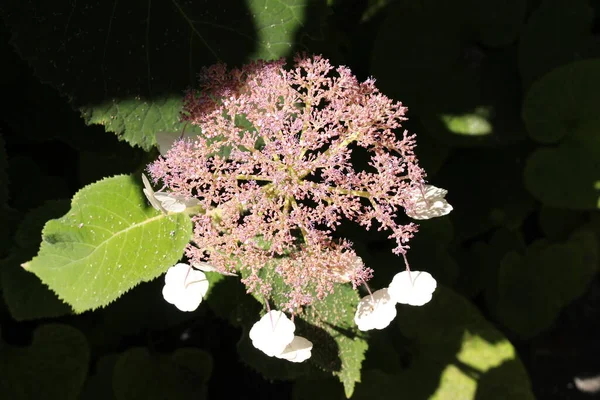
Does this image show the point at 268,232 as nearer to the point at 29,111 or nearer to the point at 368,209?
the point at 368,209

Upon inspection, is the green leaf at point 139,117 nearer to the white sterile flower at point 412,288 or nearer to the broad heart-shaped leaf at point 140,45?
the broad heart-shaped leaf at point 140,45

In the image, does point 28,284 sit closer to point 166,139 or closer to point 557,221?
point 166,139

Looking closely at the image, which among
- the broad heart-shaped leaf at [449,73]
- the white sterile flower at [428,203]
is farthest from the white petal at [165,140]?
the broad heart-shaped leaf at [449,73]

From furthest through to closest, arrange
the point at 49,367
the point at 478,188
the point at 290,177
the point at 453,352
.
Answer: the point at 478,188
the point at 453,352
the point at 49,367
the point at 290,177

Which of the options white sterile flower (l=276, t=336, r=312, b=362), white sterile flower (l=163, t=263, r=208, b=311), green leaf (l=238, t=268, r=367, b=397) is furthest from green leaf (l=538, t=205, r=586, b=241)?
white sterile flower (l=163, t=263, r=208, b=311)

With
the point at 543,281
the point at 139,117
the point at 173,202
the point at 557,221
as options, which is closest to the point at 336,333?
the point at 173,202

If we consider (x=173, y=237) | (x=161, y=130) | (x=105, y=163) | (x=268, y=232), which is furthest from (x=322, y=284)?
(x=105, y=163)
